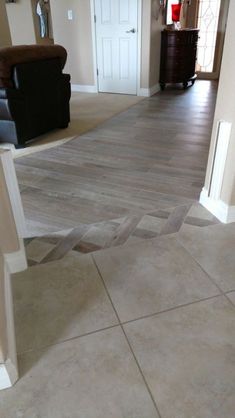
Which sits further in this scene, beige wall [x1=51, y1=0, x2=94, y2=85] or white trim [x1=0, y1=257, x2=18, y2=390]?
beige wall [x1=51, y1=0, x2=94, y2=85]

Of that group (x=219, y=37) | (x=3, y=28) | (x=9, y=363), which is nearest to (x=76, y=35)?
(x=3, y=28)

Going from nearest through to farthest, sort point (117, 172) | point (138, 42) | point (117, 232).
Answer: point (117, 232)
point (117, 172)
point (138, 42)

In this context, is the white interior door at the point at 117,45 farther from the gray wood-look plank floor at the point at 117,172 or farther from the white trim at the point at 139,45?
the gray wood-look plank floor at the point at 117,172

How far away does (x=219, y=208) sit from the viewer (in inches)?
77.8

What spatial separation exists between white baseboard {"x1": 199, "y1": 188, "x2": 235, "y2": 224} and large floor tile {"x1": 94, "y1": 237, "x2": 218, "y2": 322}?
0.37 meters

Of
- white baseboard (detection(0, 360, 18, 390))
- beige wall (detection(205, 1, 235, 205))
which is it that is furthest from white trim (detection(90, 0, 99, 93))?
white baseboard (detection(0, 360, 18, 390))

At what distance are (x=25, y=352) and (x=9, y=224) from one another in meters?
0.55

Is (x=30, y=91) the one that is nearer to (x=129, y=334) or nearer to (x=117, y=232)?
(x=117, y=232)

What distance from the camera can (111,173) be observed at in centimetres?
270

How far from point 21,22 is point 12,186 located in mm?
5933

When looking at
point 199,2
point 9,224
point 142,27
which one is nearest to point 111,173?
point 9,224

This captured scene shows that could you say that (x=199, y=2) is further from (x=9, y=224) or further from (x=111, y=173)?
(x=9, y=224)

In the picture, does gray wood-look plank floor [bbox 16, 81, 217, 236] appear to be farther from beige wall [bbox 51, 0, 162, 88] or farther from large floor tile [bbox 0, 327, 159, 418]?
beige wall [bbox 51, 0, 162, 88]

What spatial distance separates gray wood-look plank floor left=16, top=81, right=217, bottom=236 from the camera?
84.5 inches
